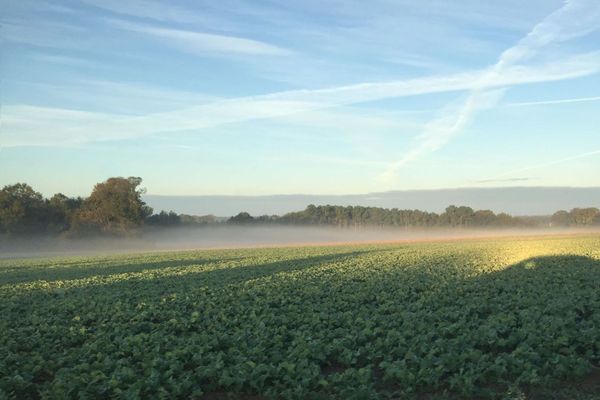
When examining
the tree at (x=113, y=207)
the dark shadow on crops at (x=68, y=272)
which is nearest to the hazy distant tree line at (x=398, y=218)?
the tree at (x=113, y=207)

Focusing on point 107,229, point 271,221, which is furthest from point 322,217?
point 107,229

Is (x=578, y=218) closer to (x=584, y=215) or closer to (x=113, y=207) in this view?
(x=584, y=215)

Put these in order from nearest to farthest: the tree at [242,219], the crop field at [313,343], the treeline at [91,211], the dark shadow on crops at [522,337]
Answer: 1. the crop field at [313,343]
2. the dark shadow on crops at [522,337]
3. the treeline at [91,211]
4. the tree at [242,219]

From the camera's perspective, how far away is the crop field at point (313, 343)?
8.09m

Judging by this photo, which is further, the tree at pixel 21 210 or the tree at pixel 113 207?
the tree at pixel 113 207

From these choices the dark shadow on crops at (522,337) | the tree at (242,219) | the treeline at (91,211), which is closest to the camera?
the dark shadow on crops at (522,337)

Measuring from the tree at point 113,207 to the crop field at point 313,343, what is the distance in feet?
237

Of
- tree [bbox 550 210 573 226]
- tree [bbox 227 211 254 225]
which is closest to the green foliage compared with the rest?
tree [bbox 550 210 573 226]

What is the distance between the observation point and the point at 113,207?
90.9m

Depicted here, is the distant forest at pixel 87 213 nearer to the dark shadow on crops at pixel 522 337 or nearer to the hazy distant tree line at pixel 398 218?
the hazy distant tree line at pixel 398 218

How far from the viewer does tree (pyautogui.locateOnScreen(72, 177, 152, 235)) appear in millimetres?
90000

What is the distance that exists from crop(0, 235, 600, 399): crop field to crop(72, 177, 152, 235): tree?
72.2 m

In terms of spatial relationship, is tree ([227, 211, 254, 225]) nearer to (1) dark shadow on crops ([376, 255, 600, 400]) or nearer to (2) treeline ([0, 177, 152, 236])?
(2) treeline ([0, 177, 152, 236])

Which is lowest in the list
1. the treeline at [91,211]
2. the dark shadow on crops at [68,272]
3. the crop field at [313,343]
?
the dark shadow on crops at [68,272]
